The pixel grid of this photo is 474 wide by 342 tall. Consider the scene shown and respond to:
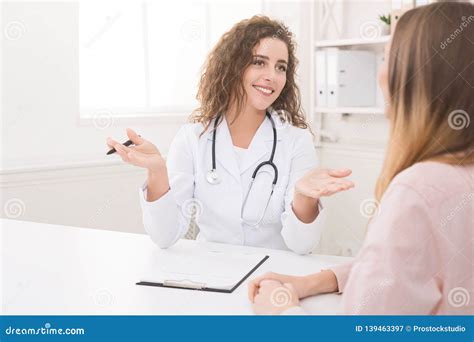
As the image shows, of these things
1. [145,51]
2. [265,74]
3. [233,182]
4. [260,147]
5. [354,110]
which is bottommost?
[233,182]

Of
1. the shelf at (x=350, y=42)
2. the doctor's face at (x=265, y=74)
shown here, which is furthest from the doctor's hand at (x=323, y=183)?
the shelf at (x=350, y=42)

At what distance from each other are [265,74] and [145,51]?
1279 millimetres

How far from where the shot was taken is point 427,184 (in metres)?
0.83

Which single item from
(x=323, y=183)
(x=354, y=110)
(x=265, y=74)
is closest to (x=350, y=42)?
(x=354, y=110)

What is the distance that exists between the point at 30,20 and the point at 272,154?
1378 millimetres

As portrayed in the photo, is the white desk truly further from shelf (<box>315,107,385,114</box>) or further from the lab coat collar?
shelf (<box>315,107,385,114</box>)

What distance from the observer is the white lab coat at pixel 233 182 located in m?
1.85

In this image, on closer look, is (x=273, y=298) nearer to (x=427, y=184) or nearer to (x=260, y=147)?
(x=427, y=184)

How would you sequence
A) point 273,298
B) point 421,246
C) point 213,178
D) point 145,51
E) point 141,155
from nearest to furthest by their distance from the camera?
point 421,246 → point 273,298 → point 141,155 → point 213,178 → point 145,51

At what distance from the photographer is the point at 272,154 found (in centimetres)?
193

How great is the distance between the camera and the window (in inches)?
114

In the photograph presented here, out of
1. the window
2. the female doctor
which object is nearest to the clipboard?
the female doctor

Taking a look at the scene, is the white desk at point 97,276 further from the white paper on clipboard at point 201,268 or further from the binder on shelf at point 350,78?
the binder on shelf at point 350,78
